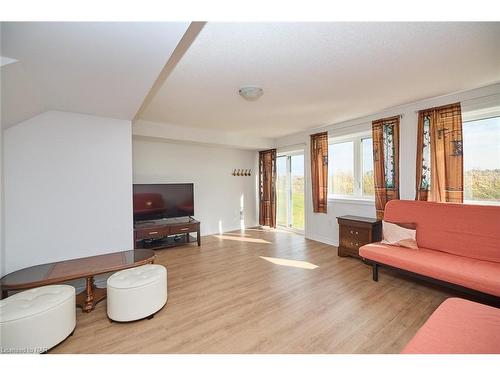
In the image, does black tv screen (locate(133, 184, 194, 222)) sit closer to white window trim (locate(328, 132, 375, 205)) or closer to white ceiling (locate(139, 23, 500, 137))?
white ceiling (locate(139, 23, 500, 137))

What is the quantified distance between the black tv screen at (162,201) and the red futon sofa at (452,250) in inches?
133

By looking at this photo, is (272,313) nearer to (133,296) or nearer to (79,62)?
(133,296)

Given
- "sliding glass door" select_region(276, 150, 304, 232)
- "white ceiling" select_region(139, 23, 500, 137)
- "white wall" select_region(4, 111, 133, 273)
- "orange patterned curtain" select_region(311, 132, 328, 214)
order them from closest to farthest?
"white ceiling" select_region(139, 23, 500, 137) < "white wall" select_region(4, 111, 133, 273) < "orange patterned curtain" select_region(311, 132, 328, 214) < "sliding glass door" select_region(276, 150, 304, 232)

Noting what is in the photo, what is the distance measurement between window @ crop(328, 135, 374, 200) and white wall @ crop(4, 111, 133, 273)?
12.1 ft

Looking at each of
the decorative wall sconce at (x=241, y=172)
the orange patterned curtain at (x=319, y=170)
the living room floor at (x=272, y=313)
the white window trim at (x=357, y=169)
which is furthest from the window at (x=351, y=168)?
the decorative wall sconce at (x=241, y=172)

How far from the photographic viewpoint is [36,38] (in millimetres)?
1113

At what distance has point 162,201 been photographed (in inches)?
172

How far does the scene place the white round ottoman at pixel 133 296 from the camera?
75.9 inches

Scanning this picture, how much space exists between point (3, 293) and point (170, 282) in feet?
4.81

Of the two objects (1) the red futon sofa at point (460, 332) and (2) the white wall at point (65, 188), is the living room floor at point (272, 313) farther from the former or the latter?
(2) the white wall at point (65, 188)

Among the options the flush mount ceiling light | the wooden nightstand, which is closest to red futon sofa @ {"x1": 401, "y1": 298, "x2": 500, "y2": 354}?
the wooden nightstand

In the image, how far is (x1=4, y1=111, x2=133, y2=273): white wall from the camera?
84.6 inches
